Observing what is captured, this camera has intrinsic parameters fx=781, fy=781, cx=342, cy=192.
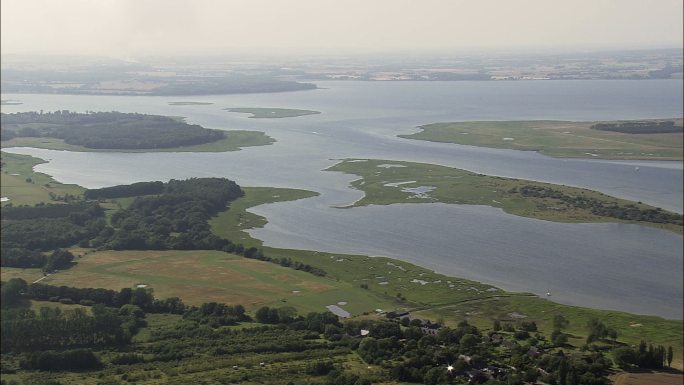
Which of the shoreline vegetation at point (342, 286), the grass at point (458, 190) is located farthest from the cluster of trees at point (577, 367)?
the grass at point (458, 190)

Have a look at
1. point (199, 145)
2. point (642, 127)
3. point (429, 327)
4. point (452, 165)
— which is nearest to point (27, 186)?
point (199, 145)

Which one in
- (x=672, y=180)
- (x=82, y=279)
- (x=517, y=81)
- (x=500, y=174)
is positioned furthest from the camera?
(x=517, y=81)

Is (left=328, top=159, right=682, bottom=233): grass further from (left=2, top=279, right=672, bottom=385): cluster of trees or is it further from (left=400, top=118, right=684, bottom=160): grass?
(left=2, top=279, right=672, bottom=385): cluster of trees

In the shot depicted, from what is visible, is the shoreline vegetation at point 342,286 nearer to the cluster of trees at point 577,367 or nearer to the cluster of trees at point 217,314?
the cluster of trees at point 217,314

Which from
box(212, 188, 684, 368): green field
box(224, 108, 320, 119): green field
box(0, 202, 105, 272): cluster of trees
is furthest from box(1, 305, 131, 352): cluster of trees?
box(224, 108, 320, 119): green field

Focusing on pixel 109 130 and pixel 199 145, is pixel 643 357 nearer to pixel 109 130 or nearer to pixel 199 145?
pixel 199 145

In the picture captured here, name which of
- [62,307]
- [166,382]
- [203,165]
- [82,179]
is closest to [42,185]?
[82,179]

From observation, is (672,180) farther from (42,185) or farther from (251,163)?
(42,185)
